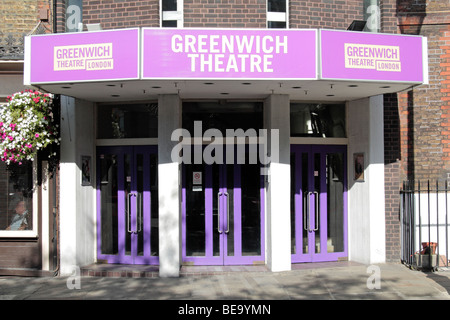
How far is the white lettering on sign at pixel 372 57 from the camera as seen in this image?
7246 mm

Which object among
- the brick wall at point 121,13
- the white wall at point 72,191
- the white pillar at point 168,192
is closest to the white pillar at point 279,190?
the white pillar at point 168,192

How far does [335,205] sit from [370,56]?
11.3ft

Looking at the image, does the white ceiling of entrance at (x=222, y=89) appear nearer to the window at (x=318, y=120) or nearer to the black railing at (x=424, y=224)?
the window at (x=318, y=120)

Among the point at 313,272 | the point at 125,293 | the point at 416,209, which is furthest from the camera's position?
the point at 416,209

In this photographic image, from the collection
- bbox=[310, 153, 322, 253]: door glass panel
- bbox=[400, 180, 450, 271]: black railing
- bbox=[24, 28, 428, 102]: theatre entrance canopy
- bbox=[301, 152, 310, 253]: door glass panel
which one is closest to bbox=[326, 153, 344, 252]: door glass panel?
bbox=[310, 153, 322, 253]: door glass panel

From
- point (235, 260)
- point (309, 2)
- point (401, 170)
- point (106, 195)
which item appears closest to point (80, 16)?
point (106, 195)

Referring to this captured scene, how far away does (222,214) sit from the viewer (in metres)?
9.08

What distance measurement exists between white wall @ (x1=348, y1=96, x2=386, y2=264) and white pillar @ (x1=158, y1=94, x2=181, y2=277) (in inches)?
146

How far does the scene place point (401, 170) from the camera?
941 cm

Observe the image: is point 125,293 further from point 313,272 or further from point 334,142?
point 334,142

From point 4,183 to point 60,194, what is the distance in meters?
1.28

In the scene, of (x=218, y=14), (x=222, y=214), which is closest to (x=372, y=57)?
(x=218, y=14)

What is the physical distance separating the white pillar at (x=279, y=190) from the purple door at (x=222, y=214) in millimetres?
437

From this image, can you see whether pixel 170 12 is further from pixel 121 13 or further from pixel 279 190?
pixel 279 190
